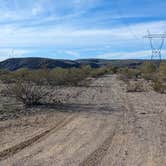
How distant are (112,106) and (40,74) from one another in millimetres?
17569

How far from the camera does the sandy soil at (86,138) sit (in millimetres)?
12492

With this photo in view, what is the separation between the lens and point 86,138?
1595 cm

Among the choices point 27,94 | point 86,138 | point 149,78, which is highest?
point 27,94

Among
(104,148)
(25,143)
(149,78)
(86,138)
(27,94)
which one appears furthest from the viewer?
(149,78)

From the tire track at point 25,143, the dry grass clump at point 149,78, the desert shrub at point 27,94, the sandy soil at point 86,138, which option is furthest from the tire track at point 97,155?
the dry grass clump at point 149,78

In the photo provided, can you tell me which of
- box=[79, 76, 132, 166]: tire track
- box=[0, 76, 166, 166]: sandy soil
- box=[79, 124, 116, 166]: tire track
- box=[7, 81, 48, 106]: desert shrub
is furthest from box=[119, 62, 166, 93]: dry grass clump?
box=[79, 124, 116, 166]: tire track

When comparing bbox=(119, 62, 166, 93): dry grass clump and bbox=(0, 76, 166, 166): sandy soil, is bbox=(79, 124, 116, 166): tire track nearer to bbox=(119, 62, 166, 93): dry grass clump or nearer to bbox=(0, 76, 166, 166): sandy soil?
bbox=(0, 76, 166, 166): sandy soil

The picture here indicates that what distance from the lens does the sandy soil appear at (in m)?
12.5

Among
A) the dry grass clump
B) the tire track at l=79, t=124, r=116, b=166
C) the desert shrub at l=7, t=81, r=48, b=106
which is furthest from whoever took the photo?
the dry grass clump

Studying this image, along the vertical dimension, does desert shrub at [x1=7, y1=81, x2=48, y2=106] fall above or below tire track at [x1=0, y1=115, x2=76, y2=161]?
above

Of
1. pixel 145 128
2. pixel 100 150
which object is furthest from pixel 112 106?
pixel 100 150

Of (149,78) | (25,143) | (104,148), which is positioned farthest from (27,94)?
(149,78)

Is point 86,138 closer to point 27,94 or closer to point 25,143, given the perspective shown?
point 25,143

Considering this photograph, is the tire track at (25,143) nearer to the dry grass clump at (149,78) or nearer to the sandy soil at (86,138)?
the sandy soil at (86,138)
